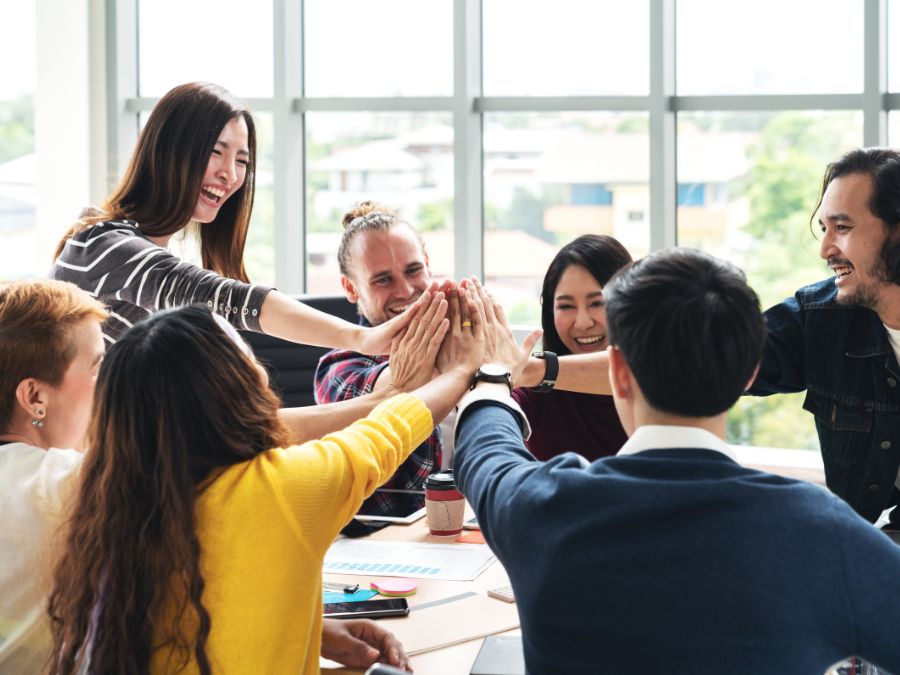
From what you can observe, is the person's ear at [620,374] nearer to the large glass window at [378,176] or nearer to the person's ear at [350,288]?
the person's ear at [350,288]

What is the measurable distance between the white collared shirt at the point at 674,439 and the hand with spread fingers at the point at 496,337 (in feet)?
2.86

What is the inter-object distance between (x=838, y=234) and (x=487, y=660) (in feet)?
5.05

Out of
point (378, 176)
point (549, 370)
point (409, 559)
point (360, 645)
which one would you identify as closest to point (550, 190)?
point (378, 176)

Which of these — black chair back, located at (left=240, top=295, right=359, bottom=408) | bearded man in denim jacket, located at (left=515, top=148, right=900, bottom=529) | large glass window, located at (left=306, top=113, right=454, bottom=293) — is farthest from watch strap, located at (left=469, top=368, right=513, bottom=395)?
large glass window, located at (left=306, top=113, right=454, bottom=293)

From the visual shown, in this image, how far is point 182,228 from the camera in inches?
106

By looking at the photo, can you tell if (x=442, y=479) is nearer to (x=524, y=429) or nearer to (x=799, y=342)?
(x=524, y=429)

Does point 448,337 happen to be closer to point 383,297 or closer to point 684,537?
point 383,297

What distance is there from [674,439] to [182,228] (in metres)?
1.81

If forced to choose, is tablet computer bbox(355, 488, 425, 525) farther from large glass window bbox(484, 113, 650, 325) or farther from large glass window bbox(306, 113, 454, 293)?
large glass window bbox(306, 113, 454, 293)

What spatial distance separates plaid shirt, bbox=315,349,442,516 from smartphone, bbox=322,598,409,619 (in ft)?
2.85

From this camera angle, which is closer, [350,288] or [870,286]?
[870,286]

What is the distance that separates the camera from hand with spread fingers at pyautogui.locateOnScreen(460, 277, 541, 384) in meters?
2.15

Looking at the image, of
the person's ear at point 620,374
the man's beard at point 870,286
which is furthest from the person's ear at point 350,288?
the person's ear at point 620,374

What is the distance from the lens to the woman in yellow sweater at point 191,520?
1397mm
